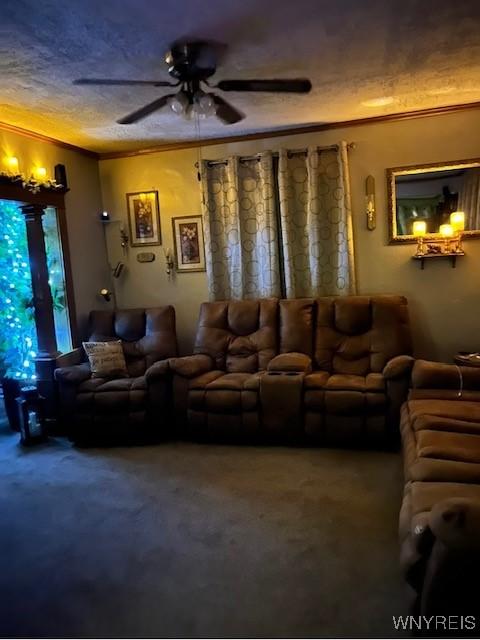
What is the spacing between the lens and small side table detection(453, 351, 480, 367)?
362 centimetres

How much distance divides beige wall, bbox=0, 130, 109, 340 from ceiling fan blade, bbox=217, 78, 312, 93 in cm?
237

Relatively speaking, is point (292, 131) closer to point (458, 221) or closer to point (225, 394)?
point (458, 221)

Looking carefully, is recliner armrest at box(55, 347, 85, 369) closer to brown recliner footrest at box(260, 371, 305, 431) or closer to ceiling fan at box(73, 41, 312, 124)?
brown recliner footrest at box(260, 371, 305, 431)

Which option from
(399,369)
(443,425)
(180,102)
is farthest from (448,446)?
(180,102)

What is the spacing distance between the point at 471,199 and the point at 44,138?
3.82 m

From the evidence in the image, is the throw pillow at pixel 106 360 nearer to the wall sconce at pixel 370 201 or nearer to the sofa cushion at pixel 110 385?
the sofa cushion at pixel 110 385

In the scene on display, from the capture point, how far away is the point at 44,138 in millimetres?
4148

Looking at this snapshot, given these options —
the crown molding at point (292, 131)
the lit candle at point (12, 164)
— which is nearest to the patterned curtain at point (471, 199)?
the crown molding at point (292, 131)

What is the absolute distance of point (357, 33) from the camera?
247cm

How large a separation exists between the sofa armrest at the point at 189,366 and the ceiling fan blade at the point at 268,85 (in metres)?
2.13

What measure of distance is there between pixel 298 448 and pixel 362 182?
2.48 meters

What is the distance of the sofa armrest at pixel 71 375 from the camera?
3.81m

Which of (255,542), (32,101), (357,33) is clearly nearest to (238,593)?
(255,542)
